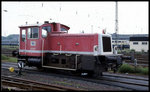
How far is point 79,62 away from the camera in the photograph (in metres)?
9.25

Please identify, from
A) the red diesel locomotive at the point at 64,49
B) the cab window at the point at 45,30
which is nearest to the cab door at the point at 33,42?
the red diesel locomotive at the point at 64,49

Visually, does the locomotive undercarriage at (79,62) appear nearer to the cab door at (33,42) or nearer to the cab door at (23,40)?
the cab door at (33,42)

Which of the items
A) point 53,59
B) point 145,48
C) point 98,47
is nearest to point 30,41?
point 53,59

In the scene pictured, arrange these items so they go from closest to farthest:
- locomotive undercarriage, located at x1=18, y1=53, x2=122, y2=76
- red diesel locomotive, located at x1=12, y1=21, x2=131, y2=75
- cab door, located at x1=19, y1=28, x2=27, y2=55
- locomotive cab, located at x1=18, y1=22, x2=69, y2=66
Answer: locomotive undercarriage, located at x1=18, y1=53, x2=122, y2=76
red diesel locomotive, located at x1=12, y1=21, x2=131, y2=75
locomotive cab, located at x1=18, y1=22, x2=69, y2=66
cab door, located at x1=19, y1=28, x2=27, y2=55

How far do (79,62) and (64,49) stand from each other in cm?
143

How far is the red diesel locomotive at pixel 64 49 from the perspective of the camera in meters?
8.89

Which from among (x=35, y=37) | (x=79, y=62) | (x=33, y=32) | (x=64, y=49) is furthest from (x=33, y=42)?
(x=79, y=62)

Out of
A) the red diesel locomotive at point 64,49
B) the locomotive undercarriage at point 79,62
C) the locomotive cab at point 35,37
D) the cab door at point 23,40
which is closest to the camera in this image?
the locomotive undercarriage at point 79,62

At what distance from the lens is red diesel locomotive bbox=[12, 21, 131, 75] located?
8.89 metres

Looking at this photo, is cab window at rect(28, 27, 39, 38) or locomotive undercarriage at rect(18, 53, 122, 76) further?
cab window at rect(28, 27, 39, 38)

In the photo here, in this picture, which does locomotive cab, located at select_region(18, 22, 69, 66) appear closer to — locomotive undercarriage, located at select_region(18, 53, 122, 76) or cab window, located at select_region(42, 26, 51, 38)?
cab window, located at select_region(42, 26, 51, 38)

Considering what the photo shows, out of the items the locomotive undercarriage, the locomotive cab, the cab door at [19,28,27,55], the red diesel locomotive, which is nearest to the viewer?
the locomotive undercarriage

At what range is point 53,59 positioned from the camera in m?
10.4

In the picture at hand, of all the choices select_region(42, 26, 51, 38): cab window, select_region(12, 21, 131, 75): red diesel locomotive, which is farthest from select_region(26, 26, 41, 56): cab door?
select_region(42, 26, 51, 38): cab window
